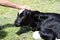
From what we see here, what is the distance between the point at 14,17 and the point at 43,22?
1.41 meters

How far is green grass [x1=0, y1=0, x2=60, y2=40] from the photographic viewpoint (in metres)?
6.12

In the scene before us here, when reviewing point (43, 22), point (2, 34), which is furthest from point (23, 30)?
point (43, 22)

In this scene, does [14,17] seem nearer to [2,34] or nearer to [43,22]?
[2,34]

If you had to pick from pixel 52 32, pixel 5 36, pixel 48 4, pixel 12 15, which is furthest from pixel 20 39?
pixel 48 4

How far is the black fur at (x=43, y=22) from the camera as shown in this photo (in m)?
5.66

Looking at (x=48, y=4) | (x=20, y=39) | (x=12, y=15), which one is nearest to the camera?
(x=20, y=39)

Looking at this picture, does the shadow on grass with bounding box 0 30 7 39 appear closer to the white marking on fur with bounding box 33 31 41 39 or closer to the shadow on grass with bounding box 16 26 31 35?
the shadow on grass with bounding box 16 26 31 35

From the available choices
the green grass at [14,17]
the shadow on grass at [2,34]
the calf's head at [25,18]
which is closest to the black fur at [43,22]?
the calf's head at [25,18]

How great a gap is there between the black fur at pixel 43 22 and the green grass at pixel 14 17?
0.37 m

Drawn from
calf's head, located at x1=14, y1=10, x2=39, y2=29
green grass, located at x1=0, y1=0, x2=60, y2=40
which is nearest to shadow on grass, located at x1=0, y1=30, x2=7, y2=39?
green grass, located at x1=0, y1=0, x2=60, y2=40

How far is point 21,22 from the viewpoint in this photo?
585cm

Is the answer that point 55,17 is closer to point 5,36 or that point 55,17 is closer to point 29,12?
point 29,12

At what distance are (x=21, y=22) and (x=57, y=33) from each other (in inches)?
34.8

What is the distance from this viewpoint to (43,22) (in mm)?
5809
